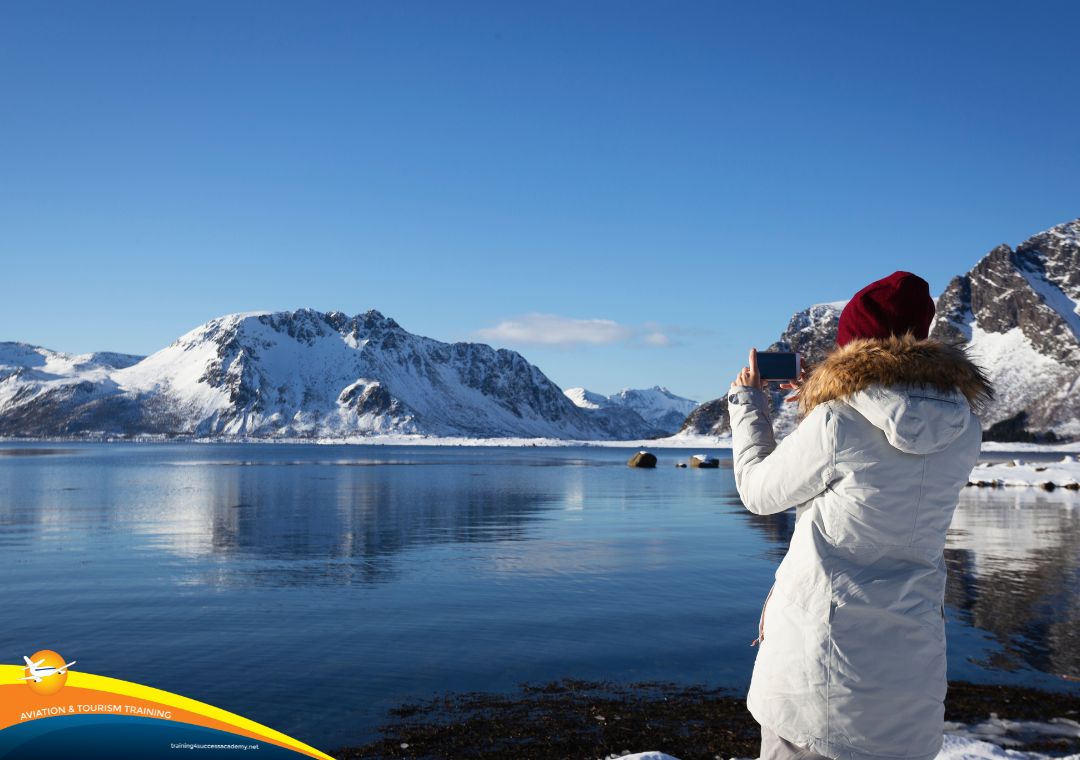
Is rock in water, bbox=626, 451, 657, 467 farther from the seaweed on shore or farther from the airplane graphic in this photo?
the airplane graphic

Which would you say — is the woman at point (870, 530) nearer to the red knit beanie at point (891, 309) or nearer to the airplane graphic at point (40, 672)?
the red knit beanie at point (891, 309)

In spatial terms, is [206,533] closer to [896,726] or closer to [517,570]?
[517,570]

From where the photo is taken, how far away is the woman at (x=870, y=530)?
396 centimetres

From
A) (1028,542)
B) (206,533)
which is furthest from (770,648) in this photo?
(206,533)

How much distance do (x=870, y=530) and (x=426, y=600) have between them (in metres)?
17.5

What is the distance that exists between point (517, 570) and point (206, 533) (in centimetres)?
1750

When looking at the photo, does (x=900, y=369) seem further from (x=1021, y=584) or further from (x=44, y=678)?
(x=1021, y=584)

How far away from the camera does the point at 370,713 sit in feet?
38.3

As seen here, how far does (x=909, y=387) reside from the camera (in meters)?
3.91

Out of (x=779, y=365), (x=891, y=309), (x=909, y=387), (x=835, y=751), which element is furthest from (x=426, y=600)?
(x=909, y=387)

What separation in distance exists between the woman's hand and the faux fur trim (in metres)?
0.62

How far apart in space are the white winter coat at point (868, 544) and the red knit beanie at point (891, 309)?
176mm

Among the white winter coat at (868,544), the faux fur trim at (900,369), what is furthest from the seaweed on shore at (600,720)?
the faux fur trim at (900,369)

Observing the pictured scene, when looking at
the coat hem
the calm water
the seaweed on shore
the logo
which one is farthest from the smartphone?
the calm water
